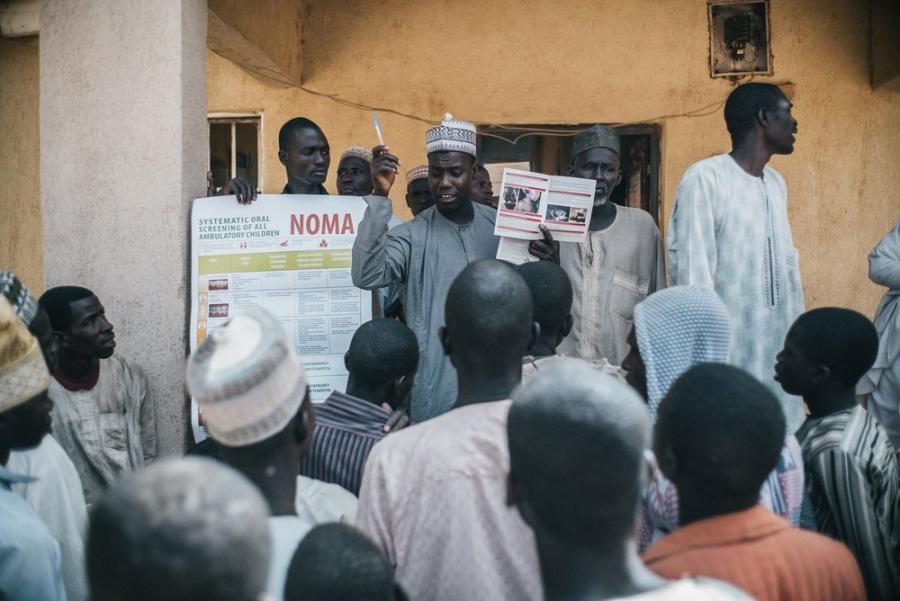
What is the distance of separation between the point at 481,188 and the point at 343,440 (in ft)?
10.2

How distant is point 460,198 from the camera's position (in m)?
4.12

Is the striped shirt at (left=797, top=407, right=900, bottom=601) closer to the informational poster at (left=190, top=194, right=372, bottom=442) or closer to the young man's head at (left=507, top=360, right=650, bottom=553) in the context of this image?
the young man's head at (left=507, top=360, right=650, bottom=553)

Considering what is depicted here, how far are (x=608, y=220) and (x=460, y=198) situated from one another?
78cm

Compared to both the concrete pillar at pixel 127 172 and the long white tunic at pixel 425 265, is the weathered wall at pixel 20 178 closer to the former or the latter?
the concrete pillar at pixel 127 172

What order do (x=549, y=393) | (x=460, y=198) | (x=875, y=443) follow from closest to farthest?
(x=549, y=393)
(x=875, y=443)
(x=460, y=198)

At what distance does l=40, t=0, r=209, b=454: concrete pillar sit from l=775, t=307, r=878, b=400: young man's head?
2.74 metres

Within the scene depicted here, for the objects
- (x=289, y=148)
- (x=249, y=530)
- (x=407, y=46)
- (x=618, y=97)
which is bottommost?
(x=249, y=530)

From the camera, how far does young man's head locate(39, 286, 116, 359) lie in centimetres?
362

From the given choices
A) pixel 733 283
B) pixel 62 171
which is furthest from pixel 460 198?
pixel 62 171

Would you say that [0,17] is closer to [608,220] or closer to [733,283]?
[608,220]

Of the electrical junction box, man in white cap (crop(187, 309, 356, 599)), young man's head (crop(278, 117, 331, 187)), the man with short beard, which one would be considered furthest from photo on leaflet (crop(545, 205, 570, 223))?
the electrical junction box

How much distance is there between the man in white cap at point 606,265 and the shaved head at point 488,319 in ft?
6.55

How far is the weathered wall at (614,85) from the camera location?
245 inches

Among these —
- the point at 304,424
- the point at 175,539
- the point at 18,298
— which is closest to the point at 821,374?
the point at 304,424
